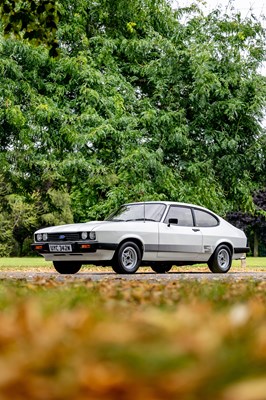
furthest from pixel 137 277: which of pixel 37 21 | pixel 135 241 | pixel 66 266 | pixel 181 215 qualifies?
pixel 37 21

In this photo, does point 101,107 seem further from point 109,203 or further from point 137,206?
point 137,206

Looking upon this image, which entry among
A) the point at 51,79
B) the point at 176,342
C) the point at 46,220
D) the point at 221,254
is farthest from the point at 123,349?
the point at 46,220

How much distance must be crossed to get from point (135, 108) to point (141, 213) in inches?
331

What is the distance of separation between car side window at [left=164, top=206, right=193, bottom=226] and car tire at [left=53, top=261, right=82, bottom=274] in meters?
2.16

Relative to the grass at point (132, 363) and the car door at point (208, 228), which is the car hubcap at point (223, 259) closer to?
the car door at point (208, 228)

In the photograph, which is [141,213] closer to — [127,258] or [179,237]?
[179,237]

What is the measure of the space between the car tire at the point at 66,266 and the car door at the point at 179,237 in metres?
1.88

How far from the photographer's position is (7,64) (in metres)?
21.2

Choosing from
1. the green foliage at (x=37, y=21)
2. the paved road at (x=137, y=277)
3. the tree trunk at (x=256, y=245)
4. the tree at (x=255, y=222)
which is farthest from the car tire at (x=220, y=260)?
the tree trunk at (x=256, y=245)

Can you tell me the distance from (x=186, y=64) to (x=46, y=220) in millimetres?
37122

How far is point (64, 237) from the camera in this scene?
14922mm

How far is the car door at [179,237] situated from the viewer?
51.1 feet

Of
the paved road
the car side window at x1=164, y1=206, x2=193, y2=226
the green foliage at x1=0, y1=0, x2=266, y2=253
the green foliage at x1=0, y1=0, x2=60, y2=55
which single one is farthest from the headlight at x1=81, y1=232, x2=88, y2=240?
the green foliage at x1=0, y1=0, x2=266, y2=253

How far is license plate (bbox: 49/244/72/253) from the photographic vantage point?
48.4 ft
